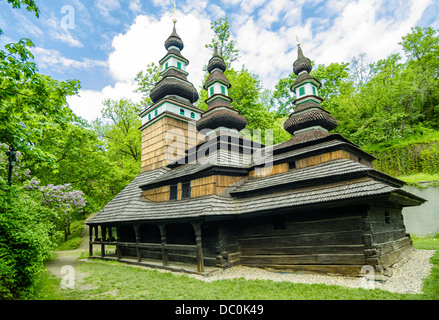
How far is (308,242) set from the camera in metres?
7.97

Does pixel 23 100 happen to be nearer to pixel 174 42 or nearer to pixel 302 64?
pixel 302 64

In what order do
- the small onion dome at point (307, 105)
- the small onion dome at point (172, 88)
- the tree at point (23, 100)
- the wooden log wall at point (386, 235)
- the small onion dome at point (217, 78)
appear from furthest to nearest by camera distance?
the small onion dome at point (172, 88)
the small onion dome at point (217, 78)
the small onion dome at point (307, 105)
the wooden log wall at point (386, 235)
the tree at point (23, 100)

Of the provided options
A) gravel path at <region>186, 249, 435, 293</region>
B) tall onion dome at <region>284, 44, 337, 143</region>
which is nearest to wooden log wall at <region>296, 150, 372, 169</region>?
tall onion dome at <region>284, 44, 337, 143</region>

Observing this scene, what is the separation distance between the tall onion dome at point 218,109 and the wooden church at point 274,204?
0.07 metres

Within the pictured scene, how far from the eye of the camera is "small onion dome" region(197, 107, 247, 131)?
13.6 metres

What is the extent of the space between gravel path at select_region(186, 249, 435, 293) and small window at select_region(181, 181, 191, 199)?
4004mm

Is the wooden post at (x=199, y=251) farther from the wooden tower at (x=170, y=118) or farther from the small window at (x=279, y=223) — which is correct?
the wooden tower at (x=170, y=118)

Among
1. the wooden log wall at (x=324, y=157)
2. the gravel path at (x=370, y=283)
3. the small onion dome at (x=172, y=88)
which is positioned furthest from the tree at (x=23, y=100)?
the small onion dome at (x=172, y=88)

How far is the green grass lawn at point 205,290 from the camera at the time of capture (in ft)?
17.9

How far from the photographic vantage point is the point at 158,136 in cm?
1684

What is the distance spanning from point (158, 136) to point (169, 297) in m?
12.4

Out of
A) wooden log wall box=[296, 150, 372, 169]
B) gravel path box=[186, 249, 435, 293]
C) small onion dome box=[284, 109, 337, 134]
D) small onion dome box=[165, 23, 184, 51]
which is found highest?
small onion dome box=[165, 23, 184, 51]

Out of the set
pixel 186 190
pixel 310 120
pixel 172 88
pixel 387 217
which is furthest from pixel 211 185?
pixel 172 88

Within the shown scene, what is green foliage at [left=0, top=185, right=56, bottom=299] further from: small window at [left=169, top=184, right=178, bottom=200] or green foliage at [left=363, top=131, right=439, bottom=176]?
green foliage at [left=363, top=131, right=439, bottom=176]
